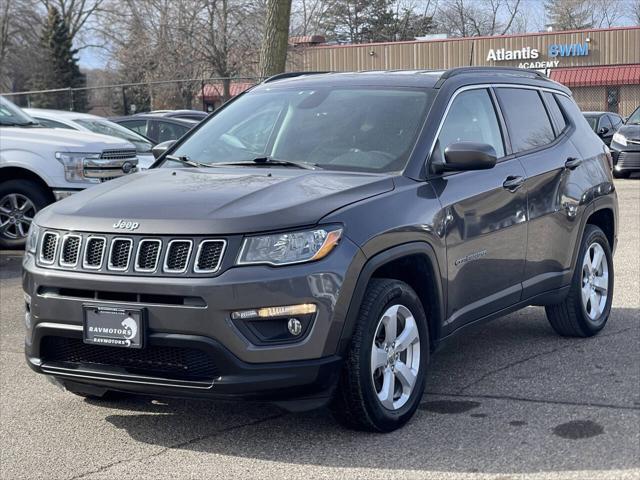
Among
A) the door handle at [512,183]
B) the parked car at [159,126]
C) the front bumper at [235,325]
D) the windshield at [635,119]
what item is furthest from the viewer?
the windshield at [635,119]

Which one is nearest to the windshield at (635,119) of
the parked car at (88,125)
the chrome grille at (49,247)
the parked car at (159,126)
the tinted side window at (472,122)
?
the parked car at (159,126)

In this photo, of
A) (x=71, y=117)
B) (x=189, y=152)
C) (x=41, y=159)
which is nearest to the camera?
(x=189, y=152)

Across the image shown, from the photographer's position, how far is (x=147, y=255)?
442 cm

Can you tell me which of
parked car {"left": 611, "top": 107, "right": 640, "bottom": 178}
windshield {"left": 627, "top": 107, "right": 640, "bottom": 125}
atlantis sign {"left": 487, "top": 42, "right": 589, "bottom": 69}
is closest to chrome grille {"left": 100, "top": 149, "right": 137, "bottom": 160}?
parked car {"left": 611, "top": 107, "right": 640, "bottom": 178}

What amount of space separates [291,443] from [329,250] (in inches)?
38.5

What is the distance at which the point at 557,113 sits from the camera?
22.7 feet

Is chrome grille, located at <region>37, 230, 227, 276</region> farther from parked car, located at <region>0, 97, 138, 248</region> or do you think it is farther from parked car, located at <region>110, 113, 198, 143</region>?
parked car, located at <region>110, 113, 198, 143</region>

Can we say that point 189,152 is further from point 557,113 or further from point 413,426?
point 557,113

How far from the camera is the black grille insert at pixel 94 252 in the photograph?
178 inches

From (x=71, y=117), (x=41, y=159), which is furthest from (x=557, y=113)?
(x=71, y=117)

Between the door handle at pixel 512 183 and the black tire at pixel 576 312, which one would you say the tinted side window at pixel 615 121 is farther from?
the door handle at pixel 512 183

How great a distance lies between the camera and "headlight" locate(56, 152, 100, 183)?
11.0m

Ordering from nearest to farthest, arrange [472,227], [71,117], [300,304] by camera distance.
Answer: [300,304] < [472,227] < [71,117]

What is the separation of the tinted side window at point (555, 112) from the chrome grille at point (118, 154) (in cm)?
590
